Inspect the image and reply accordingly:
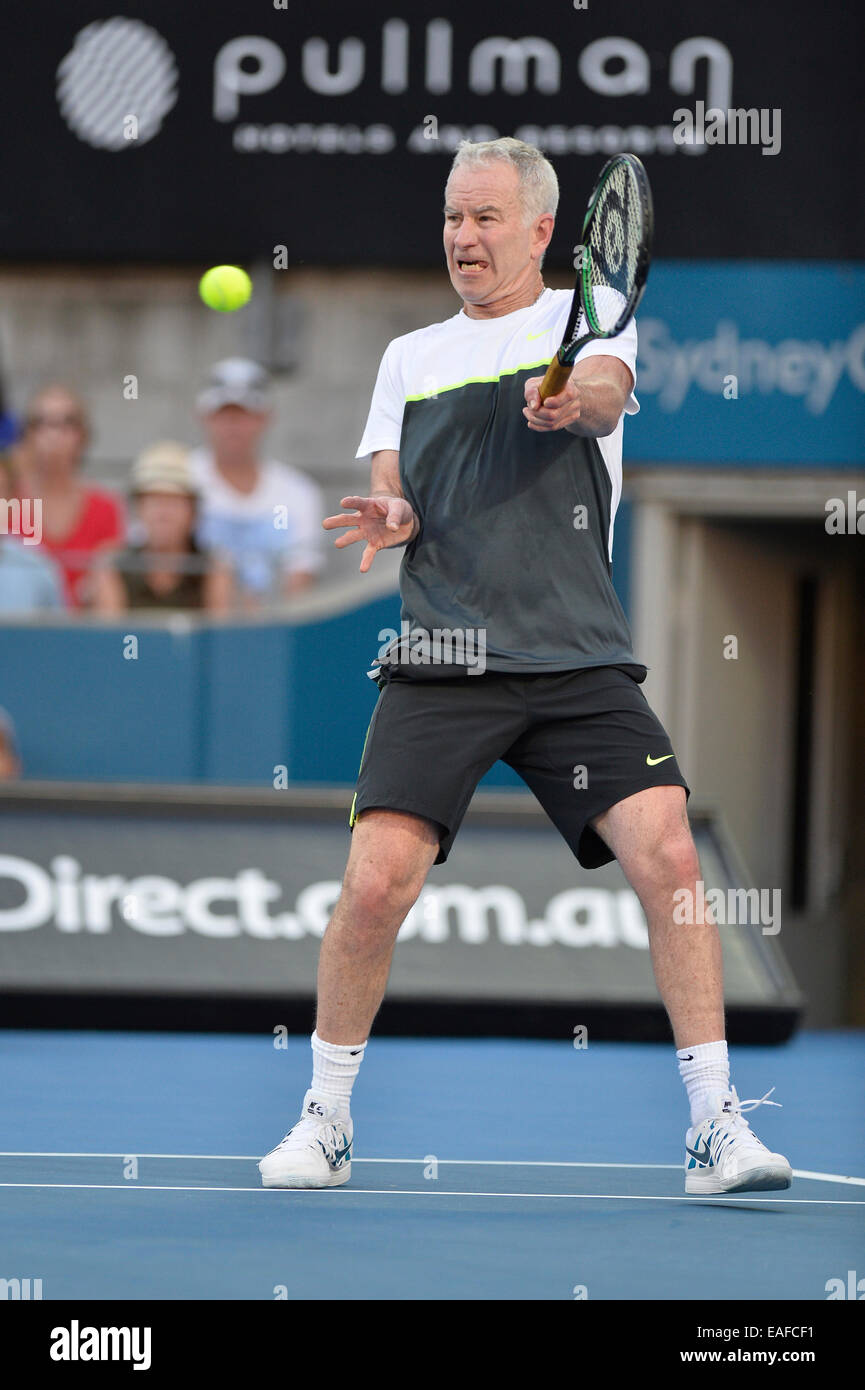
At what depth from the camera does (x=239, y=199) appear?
9.83 meters

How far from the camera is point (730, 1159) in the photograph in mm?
3789

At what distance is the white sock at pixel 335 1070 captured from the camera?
12.8ft

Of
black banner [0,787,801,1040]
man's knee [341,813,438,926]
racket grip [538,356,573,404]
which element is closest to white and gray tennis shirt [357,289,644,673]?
racket grip [538,356,573,404]

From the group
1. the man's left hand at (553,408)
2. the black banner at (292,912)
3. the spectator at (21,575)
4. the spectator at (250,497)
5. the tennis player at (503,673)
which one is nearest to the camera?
the man's left hand at (553,408)

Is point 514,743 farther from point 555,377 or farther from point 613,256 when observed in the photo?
point 613,256

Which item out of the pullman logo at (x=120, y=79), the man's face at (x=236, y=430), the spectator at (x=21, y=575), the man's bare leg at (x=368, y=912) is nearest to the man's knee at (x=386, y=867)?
the man's bare leg at (x=368, y=912)

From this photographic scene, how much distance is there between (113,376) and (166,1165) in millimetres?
6810

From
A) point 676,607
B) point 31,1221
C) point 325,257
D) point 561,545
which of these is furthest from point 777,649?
point 31,1221

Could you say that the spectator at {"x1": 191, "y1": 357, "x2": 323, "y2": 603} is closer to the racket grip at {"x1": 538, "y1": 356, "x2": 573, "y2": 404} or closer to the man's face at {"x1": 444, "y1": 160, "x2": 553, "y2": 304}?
the man's face at {"x1": 444, "y1": 160, "x2": 553, "y2": 304}

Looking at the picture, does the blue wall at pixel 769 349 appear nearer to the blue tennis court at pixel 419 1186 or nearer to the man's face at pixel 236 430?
the man's face at pixel 236 430

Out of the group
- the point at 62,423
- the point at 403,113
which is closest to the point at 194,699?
the point at 62,423

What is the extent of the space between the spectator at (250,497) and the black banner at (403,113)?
78cm

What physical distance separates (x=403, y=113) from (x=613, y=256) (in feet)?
19.4

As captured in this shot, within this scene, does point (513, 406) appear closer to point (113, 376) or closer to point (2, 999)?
point (2, 999)
